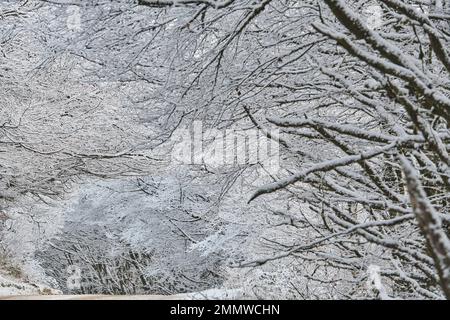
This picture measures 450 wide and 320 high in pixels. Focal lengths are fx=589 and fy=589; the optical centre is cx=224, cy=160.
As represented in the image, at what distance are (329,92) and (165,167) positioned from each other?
28.5ft

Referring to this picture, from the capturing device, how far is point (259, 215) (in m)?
7.70

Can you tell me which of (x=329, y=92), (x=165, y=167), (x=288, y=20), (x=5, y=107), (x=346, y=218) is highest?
(x=5, y=107)

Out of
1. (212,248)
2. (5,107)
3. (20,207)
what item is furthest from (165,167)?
(20,207)

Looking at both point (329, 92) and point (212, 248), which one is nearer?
point (329, 92)

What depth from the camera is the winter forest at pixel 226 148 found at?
10.1ft

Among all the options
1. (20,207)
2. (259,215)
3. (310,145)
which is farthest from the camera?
(20,207)

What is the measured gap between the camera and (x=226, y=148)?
696cm

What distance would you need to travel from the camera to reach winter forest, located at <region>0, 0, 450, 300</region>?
3.07 metres

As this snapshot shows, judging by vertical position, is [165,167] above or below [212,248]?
above

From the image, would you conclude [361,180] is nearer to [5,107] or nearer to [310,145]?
[310,145]

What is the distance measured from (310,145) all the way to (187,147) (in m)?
3.75

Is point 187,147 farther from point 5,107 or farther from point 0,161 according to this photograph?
point 0,161

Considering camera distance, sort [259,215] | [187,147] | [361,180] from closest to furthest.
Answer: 1. [361,180]
2. [259,215]
3. [187,147]

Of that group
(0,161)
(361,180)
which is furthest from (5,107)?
(361,180)
